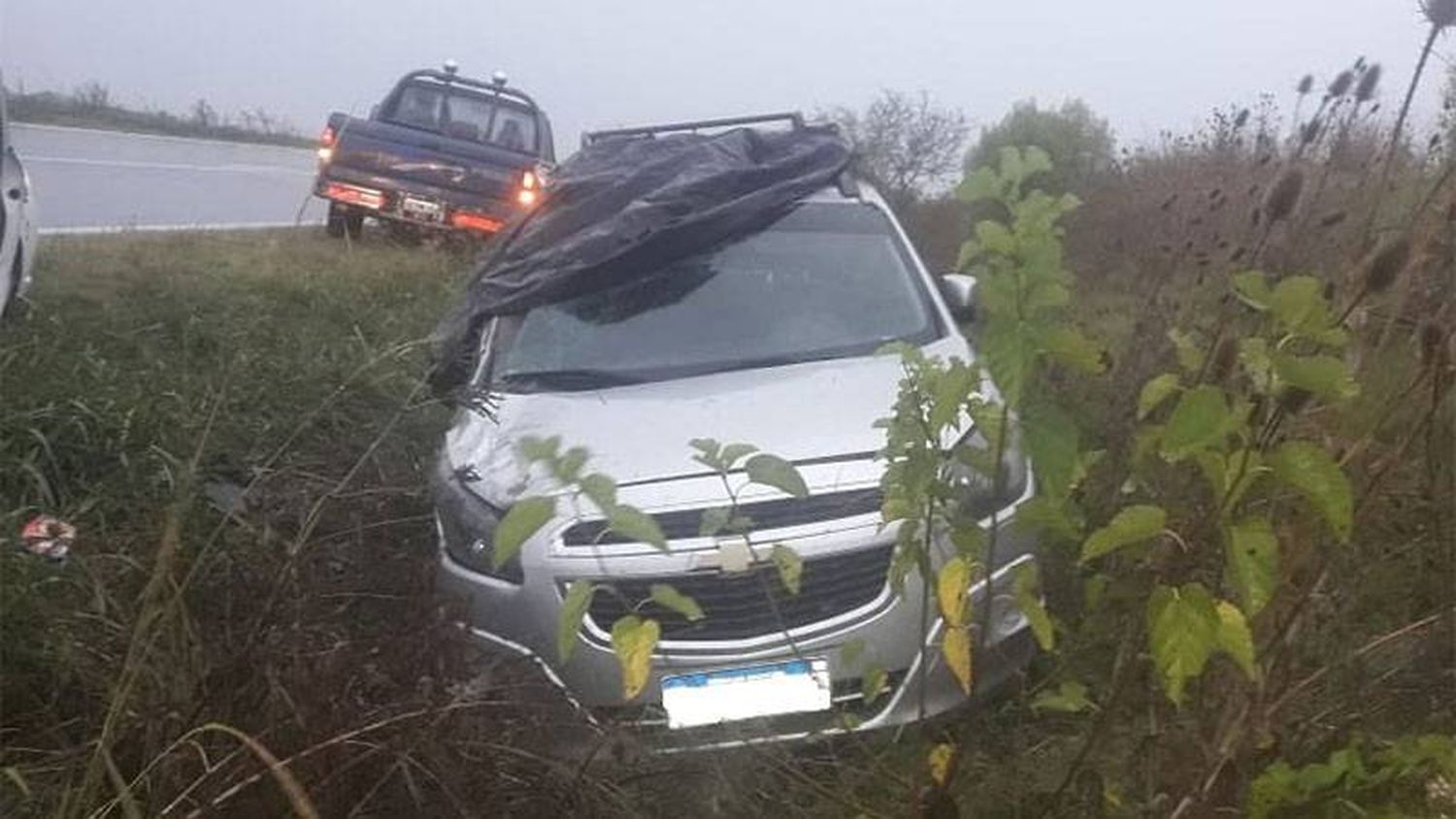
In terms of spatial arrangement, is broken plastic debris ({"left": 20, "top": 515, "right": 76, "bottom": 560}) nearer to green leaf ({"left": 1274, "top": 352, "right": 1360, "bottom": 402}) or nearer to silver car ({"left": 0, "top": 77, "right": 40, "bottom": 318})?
green leaf ({"left": 1274, "top": 352, "right": 1360, "bottom": 402})

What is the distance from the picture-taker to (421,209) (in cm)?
1418

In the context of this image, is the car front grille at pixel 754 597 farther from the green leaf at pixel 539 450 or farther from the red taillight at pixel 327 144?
the red taillight at pixel 327 144

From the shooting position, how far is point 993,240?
2568 mm

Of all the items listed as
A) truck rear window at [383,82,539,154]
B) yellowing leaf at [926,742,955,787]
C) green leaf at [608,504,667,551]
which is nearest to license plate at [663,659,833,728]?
yellowing leaf at [926,742,955,787]

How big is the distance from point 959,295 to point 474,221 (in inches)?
348

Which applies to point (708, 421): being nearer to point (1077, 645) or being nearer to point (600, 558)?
point (600, 558)

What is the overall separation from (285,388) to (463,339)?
5.41 feet

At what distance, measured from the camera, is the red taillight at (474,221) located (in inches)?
552

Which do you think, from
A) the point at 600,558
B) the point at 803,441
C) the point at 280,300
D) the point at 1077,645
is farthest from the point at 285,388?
the point at 280,300

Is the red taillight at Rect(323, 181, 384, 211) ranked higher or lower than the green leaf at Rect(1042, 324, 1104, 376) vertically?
lower

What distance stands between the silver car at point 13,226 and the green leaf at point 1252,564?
236 inches

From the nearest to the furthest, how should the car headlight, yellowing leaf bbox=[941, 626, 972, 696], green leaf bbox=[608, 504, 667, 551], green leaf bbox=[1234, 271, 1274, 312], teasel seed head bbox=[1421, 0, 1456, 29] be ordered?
green leaf bbox=[1234, 271, 1274, 312] < green leaf bbox=[608, 504, 667, 551] < yellowing leaf bbox=[941, 626, 972, 696] < teasel seed head bbox=[1421, 0, 1456, 29] < the car headlight

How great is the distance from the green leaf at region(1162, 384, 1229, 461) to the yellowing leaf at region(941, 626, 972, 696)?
644 mm

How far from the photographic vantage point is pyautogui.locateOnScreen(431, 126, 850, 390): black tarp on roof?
19.2 feet
